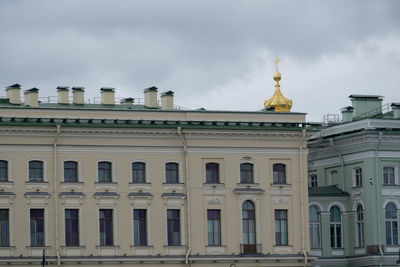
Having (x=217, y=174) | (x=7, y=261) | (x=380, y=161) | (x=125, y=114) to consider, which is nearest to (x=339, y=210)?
(x=380, y=161)

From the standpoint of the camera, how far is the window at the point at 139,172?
247ft

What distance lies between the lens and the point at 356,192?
82.1m

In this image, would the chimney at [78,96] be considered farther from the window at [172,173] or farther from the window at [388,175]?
the window at [388,175]

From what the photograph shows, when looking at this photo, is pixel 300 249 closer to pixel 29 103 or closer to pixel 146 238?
pixel 146 238

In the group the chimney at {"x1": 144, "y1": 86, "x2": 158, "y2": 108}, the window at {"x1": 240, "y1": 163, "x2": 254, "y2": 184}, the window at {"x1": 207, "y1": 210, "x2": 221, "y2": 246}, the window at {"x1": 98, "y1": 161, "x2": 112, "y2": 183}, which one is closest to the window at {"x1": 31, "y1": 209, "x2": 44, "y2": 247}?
the window at {"x1": 98, "y1": 161, "x2": 112, "y2": 183}

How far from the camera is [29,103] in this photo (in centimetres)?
7612

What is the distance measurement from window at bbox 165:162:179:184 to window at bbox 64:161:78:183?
5222 millimetres

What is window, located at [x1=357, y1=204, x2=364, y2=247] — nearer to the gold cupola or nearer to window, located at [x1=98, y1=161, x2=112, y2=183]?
the gold cupola

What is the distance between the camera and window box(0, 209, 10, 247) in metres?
71.9

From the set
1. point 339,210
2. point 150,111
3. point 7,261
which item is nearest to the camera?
point 7,261

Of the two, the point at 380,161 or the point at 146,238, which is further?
the point at 380,161

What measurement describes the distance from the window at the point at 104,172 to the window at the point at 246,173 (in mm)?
7759

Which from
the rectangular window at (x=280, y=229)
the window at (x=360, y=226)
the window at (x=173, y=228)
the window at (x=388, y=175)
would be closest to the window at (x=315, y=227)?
the window at (x=360, y=226)

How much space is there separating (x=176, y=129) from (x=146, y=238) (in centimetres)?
633
